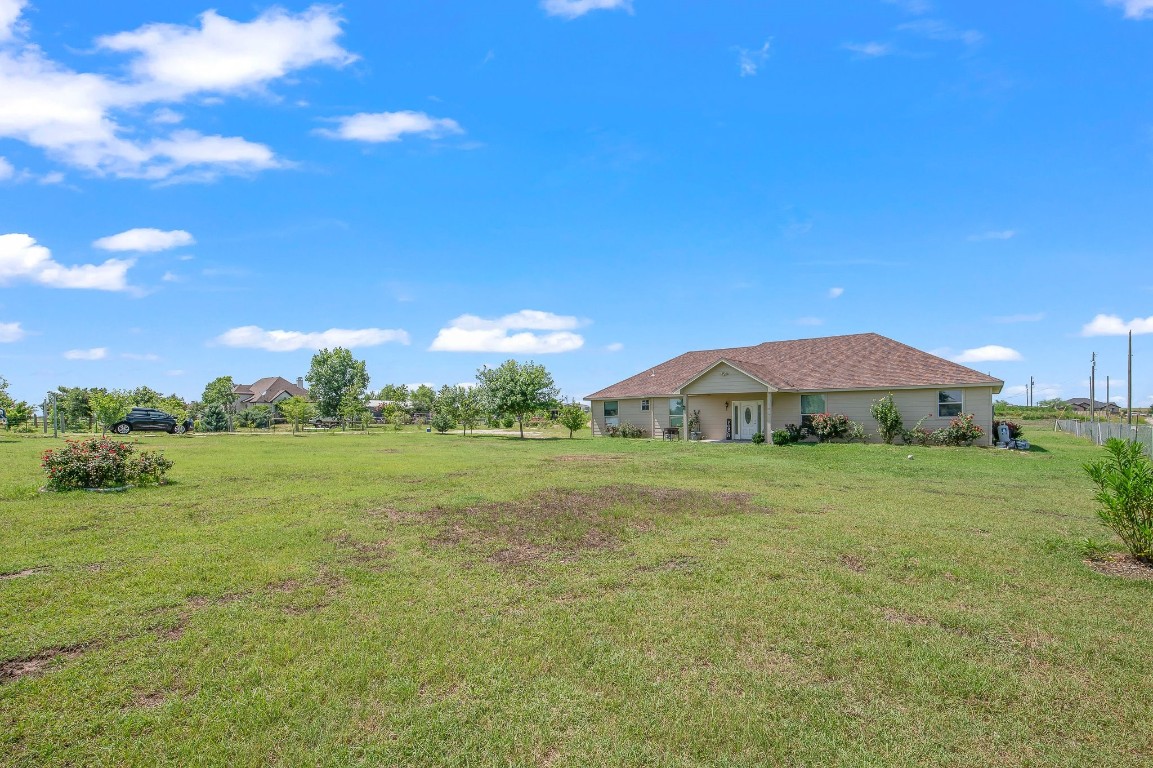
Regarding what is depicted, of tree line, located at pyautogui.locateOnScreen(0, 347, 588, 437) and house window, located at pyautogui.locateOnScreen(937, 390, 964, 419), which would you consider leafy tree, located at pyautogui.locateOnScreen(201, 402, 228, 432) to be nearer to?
tree line, located at pyautogui.locateOnScreen(0, 347, 588, 437)

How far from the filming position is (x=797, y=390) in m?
26.7

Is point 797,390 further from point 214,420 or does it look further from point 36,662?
point 214,420

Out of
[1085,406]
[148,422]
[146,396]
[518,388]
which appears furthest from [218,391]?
[1085,406]

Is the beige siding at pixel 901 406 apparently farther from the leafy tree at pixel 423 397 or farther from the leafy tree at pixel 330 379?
the leafy tree at pixel 330 379

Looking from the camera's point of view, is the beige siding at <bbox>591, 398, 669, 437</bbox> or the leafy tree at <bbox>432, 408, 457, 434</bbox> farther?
the leafy tree at <bbox>432, 408, 457, 434</bbox>

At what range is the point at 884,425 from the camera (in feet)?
79.8

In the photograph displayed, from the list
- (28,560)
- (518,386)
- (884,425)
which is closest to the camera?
(28,560)

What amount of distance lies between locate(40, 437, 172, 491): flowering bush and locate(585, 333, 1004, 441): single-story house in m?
21.9

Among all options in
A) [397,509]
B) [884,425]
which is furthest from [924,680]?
[884,425]

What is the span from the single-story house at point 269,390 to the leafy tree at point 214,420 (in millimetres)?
33319

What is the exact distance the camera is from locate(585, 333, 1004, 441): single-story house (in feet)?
79.2

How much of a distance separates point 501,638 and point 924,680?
123 inches

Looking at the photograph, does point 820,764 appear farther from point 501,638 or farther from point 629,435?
point 629,435

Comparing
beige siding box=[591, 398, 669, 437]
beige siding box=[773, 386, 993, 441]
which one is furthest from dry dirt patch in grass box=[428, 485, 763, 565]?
beige siding box=[591, 398, 669, 437]
